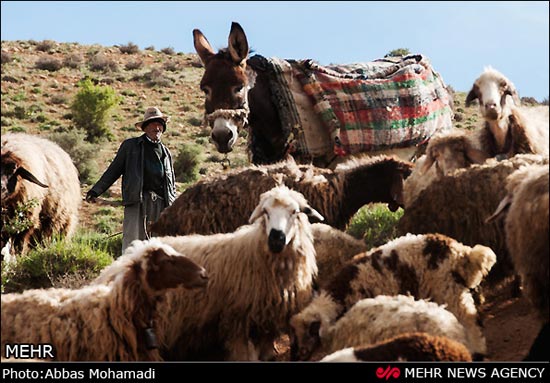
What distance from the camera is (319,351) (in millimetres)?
5871

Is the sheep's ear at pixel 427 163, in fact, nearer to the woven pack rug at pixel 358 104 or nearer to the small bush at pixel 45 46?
the woven pack rug at pixel 358 104

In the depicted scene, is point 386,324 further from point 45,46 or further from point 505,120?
point 45,46

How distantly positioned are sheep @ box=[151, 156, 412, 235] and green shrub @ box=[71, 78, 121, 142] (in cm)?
2202

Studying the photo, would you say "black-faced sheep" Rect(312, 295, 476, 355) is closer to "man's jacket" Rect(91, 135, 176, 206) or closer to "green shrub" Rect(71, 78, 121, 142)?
"man's jacket" Rect(91, 135, 176, 206)

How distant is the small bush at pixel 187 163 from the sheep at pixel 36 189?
1140 cm

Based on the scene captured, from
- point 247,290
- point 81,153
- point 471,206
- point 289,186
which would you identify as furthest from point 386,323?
point 81,153

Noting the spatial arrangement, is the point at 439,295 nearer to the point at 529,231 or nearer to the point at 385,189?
the point at 529,231

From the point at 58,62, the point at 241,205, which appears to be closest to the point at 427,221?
the point at 241,205

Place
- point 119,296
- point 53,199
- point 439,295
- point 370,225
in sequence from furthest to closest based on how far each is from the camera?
point 53,199, point 370,225, point 439,295, point 119,296

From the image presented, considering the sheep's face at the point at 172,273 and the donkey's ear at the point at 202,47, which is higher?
the donkey's ear at the point at 202,47

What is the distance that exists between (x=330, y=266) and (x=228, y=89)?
2788mm

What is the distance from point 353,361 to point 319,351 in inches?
51.0

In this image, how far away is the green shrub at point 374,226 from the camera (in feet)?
31.4
